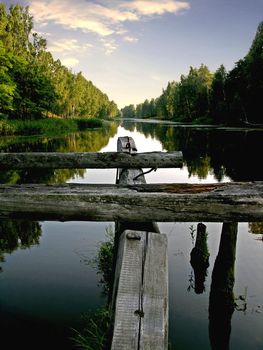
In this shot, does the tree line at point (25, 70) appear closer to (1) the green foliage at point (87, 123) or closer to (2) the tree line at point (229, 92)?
(1) the green foliage at point (87, 123)

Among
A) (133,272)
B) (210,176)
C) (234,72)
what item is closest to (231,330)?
(133,272)

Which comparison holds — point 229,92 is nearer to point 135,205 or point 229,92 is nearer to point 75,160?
point 75,160

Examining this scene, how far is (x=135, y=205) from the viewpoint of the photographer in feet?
7.33

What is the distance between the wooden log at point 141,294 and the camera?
161 cm

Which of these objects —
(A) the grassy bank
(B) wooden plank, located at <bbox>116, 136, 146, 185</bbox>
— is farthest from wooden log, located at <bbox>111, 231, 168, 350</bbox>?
(A) the grassy bank

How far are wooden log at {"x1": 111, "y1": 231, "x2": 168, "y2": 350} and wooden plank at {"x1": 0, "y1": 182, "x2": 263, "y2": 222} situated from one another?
0.24 m

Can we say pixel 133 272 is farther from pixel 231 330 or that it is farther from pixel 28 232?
pixel 28 232

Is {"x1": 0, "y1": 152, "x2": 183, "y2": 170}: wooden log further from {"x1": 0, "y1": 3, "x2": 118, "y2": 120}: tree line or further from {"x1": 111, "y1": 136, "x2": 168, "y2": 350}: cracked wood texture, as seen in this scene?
{"x1": 0, "y1": 3, "x2": 118, "y2": 120}: tree line

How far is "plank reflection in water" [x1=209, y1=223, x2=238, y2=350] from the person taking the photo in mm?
4734

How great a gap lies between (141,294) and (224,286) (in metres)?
3.61

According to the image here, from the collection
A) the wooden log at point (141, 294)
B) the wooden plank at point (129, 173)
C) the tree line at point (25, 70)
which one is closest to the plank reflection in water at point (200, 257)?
the wooden plank at point (129, 173)

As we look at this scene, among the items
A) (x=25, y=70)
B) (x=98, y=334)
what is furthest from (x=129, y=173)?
(x=25, y=70)

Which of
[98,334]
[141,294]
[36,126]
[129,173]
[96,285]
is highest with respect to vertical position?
[36,126]

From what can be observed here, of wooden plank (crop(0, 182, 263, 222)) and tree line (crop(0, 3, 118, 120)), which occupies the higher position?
tree line (crop(0, 3, 118, 120))
